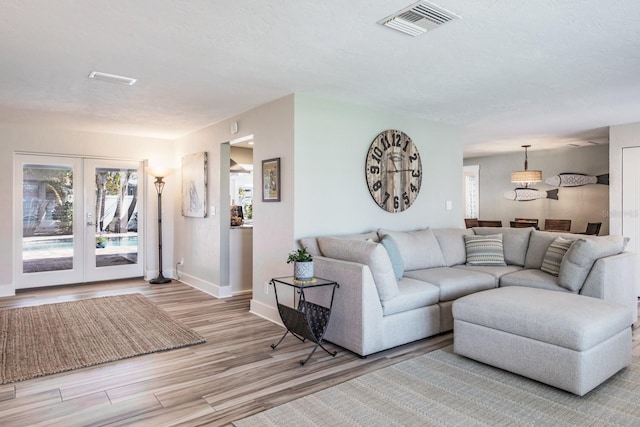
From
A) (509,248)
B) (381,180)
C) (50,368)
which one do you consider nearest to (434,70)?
(381,180)

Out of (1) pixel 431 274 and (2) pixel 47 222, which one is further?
(2) pixel 47 222

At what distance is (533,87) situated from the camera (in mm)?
4023

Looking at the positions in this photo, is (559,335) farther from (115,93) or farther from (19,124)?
(19,124)

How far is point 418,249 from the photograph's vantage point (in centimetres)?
458

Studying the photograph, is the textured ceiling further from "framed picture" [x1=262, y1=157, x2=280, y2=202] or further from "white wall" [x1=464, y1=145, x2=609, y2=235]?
"white wall" [x1=464, y1=145, x2=609, y2=235]

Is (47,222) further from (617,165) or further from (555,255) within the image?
(617,165)

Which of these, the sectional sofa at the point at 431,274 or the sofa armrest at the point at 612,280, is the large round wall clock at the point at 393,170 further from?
the sofa armrest at the point at 612,280

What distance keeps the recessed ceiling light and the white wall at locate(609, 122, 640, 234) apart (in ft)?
20.3

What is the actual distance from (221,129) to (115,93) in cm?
153

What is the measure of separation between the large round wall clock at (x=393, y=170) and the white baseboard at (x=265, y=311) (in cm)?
173

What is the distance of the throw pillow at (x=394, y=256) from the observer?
3914mm

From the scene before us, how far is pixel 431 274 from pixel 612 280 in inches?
62.5

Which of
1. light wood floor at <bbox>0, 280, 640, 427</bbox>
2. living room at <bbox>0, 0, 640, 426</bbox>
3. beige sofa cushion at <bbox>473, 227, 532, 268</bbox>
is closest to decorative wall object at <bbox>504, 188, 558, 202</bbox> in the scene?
living room at <bbox>0, 0, 640, 426</bbox>

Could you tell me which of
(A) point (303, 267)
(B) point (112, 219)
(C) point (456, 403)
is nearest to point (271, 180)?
(A) point (303, 267)
